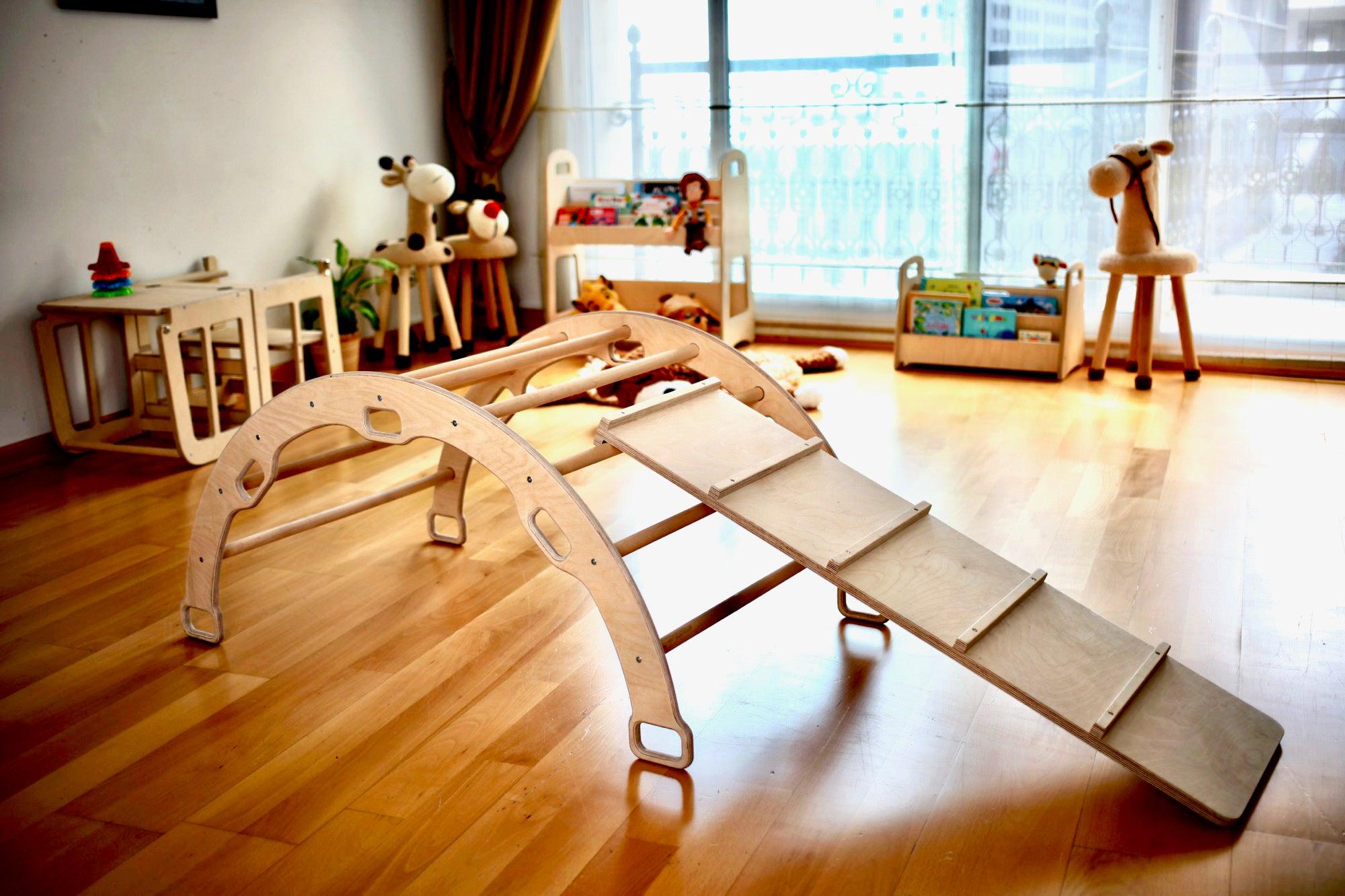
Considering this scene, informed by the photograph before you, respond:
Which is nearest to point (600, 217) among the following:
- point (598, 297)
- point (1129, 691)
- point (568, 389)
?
point (598, 297)

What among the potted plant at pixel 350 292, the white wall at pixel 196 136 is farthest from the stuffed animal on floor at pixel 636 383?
the white wall at pixel 196 136

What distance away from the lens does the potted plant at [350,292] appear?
14.4 ft

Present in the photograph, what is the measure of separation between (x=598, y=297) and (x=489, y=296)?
0.61 metres

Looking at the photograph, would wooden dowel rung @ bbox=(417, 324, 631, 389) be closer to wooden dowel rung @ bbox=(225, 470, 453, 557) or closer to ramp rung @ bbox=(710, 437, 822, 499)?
Result: wooden dowel rung @ bbox=(225, 470, 453, 557)

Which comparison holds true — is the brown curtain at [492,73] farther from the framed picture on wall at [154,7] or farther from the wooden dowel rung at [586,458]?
the wooden dowel rung at [586,458]

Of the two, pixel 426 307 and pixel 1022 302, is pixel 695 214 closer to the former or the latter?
pixel 426 307

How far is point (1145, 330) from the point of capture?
4141mm

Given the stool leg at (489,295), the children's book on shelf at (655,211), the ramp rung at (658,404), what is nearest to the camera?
the ramp rung at (658,404)

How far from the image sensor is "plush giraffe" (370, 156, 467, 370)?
181 inches

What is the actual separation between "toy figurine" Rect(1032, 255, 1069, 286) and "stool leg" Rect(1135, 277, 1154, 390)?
0.29 metres

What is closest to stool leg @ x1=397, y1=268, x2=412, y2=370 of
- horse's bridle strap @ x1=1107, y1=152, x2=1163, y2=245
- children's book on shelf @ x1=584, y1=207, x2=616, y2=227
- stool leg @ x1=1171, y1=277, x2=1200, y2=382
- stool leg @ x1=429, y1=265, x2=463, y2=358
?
stool leg @ x1=429, y1=265, x2=463, y2=358

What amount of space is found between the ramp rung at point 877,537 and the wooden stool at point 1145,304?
2.38 meters

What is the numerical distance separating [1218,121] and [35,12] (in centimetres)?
384

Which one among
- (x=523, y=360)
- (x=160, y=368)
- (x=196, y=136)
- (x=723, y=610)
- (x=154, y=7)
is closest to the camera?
(x=723, y=610)
